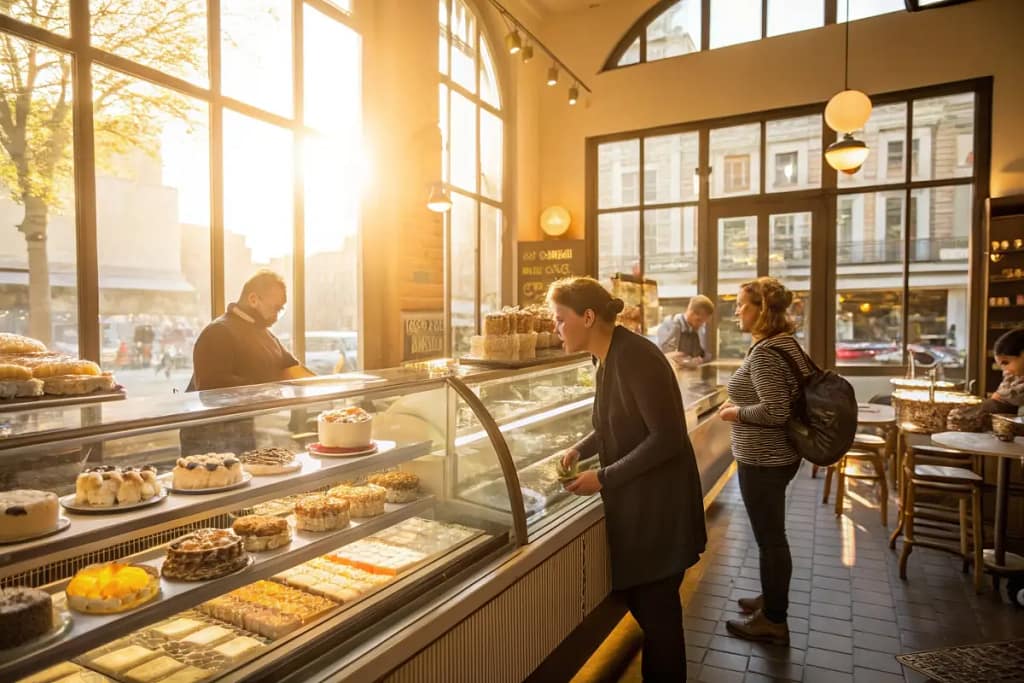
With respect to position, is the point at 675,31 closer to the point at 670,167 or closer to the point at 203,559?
the point at 670,167

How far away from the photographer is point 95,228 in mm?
4383

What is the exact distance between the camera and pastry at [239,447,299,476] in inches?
76.1

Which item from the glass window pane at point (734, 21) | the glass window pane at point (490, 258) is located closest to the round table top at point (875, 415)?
the glass window pane at point (490, 258)

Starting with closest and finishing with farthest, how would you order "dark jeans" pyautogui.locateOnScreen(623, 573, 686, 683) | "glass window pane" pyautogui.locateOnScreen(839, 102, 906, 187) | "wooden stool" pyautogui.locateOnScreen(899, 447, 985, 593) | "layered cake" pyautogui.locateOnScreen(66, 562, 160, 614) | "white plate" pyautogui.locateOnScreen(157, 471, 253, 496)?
1. "layered cake" pyautogui.locateOnScreen(66, 562, 160, 614)
2. "white plate" pyautogui.locateOnScreen(157, 471, 253, 496)
3. "dark jeans" pyautogui.locateOnScreen(623, 573, 686, 683)
4. "wooden stool" pyautogui.locateOnScreen(899, 447, 985, 593)
5. "glass window pane" pyautogui.locateOnScreen(839, 102, 906, 187)

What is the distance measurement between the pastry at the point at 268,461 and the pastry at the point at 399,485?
19.0 inches

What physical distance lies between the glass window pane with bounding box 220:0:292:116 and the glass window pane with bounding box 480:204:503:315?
150 inches

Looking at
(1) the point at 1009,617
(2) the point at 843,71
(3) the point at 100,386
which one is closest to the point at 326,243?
(3) the point at 100,386

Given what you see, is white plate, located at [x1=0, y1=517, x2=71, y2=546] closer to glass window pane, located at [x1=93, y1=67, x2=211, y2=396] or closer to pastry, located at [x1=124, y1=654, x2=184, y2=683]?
pastry, located at [x1=124, y1=654, x2=184, y2=683]

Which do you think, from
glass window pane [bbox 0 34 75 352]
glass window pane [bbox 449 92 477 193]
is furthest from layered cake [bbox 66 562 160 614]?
glass window pane [bbox 449 92 477 193]

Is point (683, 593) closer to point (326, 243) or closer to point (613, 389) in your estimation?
point (613, 389)

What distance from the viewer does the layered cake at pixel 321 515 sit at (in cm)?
206

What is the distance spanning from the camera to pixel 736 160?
9195mm

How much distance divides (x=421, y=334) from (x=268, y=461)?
522cm

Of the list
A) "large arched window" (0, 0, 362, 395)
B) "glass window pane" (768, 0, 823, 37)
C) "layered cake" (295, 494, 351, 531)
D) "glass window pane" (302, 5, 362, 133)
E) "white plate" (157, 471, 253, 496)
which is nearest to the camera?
"white plate" (157, 471, 253, 496)
